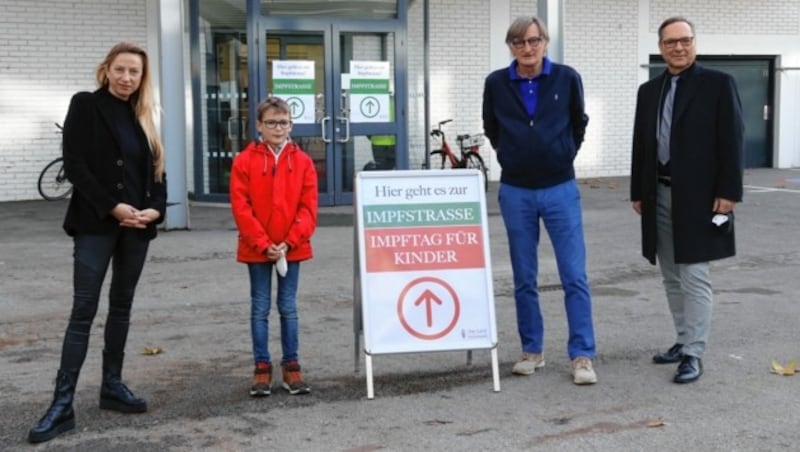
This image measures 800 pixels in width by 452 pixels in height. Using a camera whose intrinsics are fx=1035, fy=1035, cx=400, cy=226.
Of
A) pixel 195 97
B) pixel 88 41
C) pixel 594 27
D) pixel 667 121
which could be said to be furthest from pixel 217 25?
pixel 667 121

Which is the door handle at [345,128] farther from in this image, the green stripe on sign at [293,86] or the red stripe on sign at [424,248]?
the red stripe on sign at [424,248]

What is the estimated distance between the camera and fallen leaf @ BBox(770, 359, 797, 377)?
5.70 metres

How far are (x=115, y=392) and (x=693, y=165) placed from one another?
10.6 ft

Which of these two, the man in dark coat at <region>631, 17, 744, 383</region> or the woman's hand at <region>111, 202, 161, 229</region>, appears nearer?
the woman's hand at <region>111, 202, 161, 229</region>

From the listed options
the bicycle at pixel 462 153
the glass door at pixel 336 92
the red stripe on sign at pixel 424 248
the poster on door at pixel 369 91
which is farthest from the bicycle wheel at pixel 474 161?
the red stripe on sign at pixel 424 248

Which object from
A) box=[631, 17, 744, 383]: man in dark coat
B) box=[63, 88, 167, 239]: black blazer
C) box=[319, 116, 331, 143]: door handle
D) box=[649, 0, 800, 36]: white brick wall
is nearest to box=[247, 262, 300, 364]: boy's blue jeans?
box=[63, 88, 167, 239]: black blazer

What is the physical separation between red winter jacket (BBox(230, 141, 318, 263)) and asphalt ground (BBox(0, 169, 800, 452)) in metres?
0.82

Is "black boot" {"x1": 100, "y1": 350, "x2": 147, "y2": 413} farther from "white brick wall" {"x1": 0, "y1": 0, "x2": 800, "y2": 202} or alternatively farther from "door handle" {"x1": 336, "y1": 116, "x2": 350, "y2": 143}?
"white brick wall" {"x1": 0, "y1": 0, "x2": 800, "y2": 202}

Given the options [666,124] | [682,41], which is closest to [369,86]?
[666,124]

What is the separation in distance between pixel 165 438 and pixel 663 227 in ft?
9.61

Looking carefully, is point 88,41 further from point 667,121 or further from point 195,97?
point 667,121

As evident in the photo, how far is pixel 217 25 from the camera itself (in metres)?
14.5

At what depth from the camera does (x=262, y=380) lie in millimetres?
5352

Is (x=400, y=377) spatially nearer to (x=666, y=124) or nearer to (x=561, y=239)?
(x=561, y=239)
